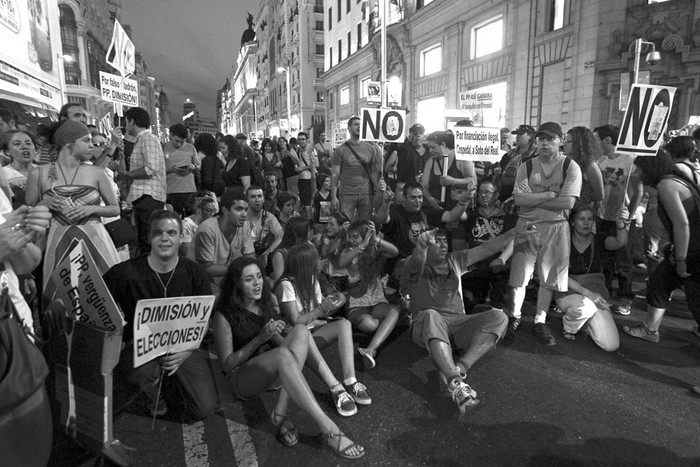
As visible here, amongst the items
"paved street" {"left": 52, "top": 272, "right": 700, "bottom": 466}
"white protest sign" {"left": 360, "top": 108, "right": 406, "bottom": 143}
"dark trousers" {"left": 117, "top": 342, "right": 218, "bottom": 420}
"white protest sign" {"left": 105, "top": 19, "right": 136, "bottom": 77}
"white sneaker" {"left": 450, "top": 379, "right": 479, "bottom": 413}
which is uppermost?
"white protest sign" {"left": 105, "top": 19, "right": 136, "bottom": 77}

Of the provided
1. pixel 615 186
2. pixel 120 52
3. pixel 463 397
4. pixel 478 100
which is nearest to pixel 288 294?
pixel 463 397

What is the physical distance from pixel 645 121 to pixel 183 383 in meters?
5.30

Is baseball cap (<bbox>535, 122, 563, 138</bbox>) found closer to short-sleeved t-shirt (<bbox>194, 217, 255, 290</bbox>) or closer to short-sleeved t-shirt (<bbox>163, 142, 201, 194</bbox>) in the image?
short-sleeved t-shirt (<bbox>194, 217, 255, 290</bbox>)

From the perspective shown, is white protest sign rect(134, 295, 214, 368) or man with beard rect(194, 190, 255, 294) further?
man with beard rect(194, 190, 255, 294)

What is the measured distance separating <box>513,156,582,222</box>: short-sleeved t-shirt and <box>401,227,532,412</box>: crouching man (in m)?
0.36

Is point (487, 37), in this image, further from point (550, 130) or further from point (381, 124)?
point (550, 130)

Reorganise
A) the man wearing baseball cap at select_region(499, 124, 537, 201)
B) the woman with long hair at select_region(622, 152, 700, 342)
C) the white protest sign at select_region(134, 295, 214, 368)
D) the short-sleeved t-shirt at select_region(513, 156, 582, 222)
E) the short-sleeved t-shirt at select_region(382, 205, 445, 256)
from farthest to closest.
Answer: the man wearing baseball cap at select_region(499, 124, 537, 201) → the short-sleeved t-shirt at select_region(382, 205, 445, 256) → the short-sleeved t-shirt at select_region(513, 156, 582, 222) → the woman with long hair at select_region(622, 152, 700, 342) → the white protest sign at select_region(134, 295, 214, 368)

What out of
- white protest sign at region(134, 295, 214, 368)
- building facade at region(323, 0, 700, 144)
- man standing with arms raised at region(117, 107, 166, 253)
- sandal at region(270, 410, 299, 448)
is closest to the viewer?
white protest sign at region(134, 295, 214, 368)

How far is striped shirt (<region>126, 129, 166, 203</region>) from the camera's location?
5.07 m

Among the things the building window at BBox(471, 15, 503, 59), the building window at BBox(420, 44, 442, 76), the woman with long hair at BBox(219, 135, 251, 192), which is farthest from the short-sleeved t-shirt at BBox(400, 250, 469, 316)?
the building window at BBox(420, 44, 442, 76)

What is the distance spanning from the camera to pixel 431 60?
75.8ft

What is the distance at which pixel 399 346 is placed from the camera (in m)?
4.42

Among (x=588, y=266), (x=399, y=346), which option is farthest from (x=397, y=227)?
(x=588, y=266)

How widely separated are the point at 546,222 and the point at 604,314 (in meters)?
1.02
